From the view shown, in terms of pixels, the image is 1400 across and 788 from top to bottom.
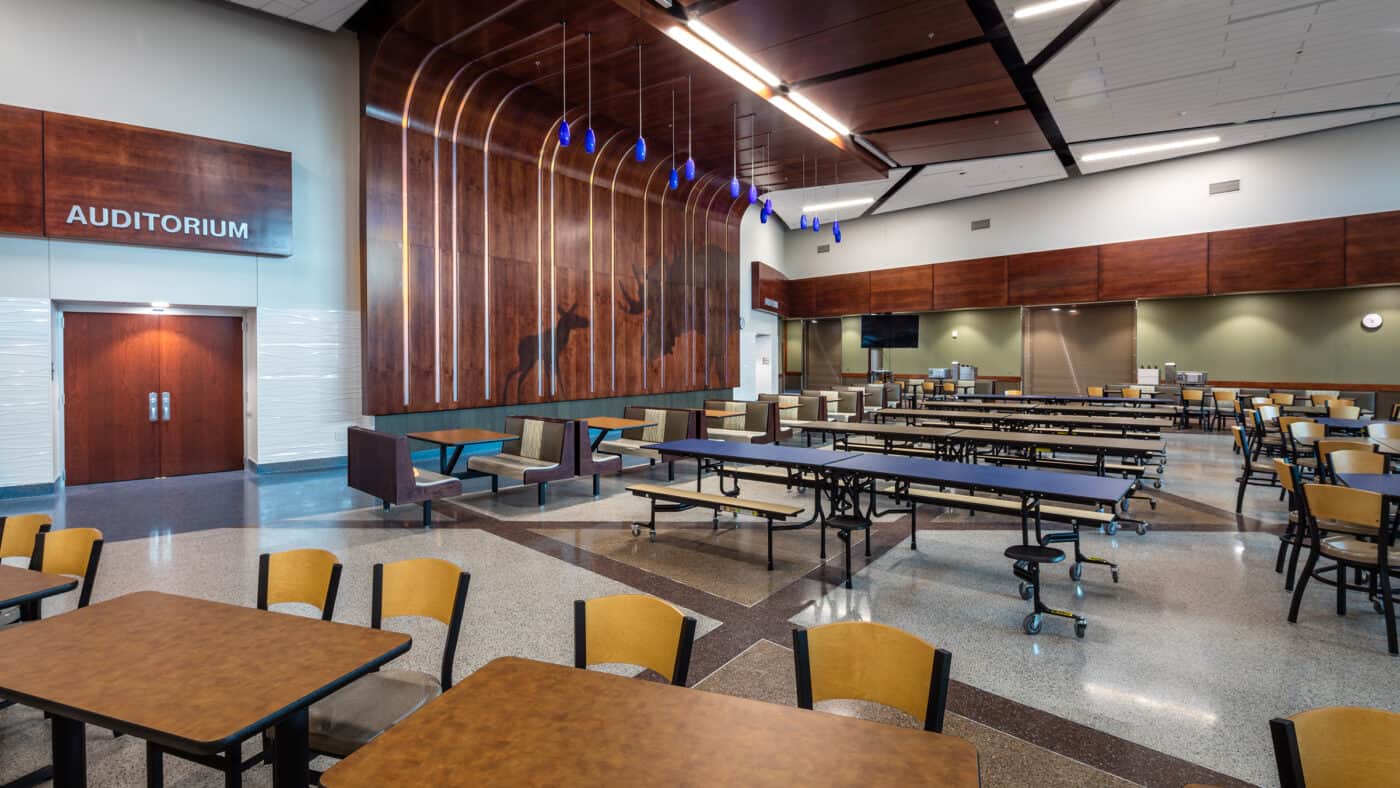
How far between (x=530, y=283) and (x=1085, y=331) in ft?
41.1

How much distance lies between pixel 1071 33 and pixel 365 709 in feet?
30.2

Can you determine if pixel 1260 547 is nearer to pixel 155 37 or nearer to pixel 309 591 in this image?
pixel 309 591

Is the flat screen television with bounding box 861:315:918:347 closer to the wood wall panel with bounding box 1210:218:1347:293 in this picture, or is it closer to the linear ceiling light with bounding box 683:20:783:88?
the wood wall panel with bounding box 1210:218:1347:293

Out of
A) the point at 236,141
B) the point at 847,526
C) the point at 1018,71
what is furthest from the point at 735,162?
the point at 847,526

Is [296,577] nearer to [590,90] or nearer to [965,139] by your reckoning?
[590,90]

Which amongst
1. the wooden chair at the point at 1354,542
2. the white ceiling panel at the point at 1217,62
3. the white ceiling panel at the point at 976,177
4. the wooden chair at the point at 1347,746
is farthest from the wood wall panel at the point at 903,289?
the wooden chair at the point at 1347,746

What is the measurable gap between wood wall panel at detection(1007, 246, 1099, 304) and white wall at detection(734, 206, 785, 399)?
6.09 meters

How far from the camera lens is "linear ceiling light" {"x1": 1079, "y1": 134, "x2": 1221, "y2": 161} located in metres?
12.0

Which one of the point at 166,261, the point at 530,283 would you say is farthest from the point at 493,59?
the point at 166,261

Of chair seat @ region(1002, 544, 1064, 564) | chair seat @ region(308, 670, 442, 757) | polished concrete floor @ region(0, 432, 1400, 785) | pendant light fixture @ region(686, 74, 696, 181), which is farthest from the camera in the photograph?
pendant light fixture @ region(686, 74, 696, 181)

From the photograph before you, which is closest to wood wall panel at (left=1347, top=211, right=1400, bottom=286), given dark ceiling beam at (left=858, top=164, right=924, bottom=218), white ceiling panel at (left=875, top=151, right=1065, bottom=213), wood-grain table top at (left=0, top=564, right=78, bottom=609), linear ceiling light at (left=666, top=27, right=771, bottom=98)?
white ceiling panel at (left=875, top=151, right=1065, bottom=213)

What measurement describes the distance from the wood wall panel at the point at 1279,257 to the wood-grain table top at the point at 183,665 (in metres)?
15.8

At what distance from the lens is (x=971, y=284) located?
16.0 m

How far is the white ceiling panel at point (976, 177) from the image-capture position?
42.4ft
